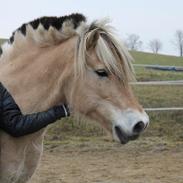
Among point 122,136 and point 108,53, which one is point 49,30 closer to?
point 108,53

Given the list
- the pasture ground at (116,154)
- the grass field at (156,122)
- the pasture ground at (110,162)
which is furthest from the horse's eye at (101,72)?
the grass field at (156,122)

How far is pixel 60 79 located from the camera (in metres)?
3.21

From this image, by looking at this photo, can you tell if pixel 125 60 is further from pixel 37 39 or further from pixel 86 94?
pixel 37 39

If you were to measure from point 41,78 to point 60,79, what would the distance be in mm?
155

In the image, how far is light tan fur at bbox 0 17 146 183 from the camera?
3.08m

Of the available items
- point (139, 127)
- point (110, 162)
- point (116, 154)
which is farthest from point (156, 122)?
point (139, 127)

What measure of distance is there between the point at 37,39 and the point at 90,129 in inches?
218

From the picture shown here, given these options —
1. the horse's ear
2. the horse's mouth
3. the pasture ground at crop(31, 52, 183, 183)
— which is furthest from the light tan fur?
the pasture ground at crop(31, 52, 183, 183)

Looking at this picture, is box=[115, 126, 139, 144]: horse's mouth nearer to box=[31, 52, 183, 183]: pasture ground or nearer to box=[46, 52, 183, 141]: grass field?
box=[31, 52, 183, 183]: pasture ground

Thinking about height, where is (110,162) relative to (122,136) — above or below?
below

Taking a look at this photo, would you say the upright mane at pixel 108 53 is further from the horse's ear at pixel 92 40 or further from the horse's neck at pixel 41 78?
the horse's neck at pixel 41 78

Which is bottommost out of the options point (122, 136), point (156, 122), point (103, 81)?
point (156, 122)

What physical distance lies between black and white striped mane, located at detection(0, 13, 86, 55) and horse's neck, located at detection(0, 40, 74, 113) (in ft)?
0.22

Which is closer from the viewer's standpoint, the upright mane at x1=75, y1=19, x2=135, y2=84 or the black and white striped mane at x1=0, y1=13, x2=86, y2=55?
the upright mane at x1=75, y1=19, x2=135, y2=84
